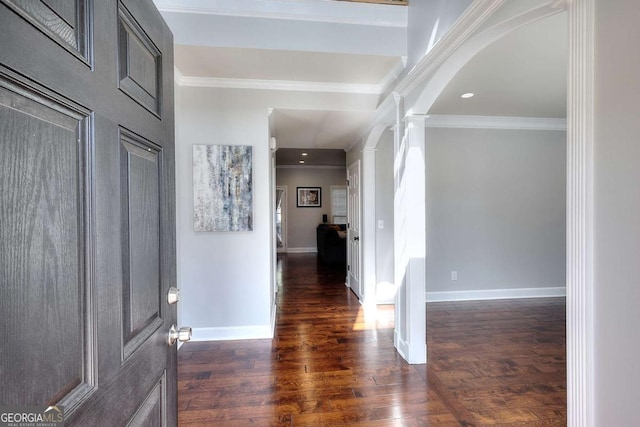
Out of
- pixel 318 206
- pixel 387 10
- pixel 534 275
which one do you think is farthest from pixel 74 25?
pixel 318 206

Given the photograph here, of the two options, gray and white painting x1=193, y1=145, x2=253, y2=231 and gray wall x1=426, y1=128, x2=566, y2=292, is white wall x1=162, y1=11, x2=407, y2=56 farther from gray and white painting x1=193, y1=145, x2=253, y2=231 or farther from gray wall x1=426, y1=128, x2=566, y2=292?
gray wall x1=426, y1=128, x2=566, y2=292

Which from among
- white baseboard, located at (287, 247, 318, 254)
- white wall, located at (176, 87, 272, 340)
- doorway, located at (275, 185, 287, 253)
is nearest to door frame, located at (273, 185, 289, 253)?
doorway, located at (275, 185, 287, 253)

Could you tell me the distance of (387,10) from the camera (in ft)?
7.48

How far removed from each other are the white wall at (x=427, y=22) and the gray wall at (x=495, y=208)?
1.83 m

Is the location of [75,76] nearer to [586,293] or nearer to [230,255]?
[586,293]

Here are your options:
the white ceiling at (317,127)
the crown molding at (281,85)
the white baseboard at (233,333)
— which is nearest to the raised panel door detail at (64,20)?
the crown molding at (281,85)

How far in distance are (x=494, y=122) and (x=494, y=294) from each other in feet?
7.46

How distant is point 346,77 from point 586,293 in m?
2.36

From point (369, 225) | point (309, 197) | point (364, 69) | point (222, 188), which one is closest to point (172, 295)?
point (222, 188)

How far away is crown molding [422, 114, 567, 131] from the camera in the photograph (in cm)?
381

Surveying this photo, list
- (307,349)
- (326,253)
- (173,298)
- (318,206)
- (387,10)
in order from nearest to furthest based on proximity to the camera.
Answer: (173,298)
(387,10)
(307,349)
(326,253)
(318,206)

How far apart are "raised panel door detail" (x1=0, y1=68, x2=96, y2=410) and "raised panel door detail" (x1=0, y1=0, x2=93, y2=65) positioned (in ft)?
0.34

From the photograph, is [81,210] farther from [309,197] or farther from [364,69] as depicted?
[309,197]

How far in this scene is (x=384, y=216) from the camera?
3852 mm
